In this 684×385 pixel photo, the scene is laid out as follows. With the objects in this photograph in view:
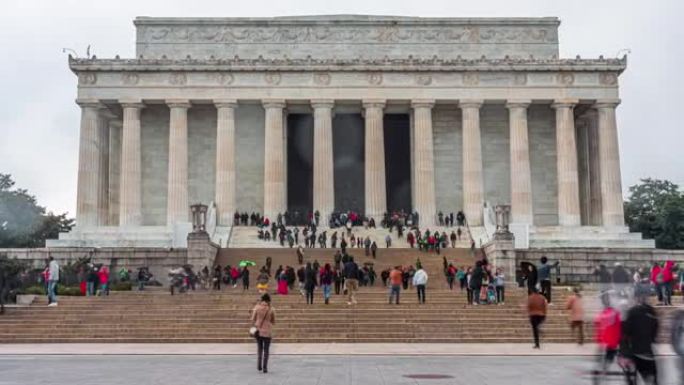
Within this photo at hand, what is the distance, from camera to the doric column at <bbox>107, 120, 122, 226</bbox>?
68875 millimetres

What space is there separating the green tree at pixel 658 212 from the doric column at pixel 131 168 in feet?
148

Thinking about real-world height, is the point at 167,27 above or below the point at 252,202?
above

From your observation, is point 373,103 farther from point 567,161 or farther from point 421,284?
point 421,284

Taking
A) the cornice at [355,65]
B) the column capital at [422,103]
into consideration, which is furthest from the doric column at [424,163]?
the cornice at [355,65]

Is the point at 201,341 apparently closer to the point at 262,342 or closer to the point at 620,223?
the point at 262,342

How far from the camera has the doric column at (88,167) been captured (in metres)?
64.4

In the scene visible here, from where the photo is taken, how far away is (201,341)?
98.8ft

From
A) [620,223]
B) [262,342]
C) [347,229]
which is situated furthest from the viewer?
[620,223]

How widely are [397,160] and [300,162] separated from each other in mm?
7966

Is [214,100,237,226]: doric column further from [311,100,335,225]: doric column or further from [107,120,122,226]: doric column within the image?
[107,120,122,226]: doric column

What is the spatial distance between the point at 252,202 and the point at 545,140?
2388 cm

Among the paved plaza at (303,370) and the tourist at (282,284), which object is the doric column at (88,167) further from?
the paved plaza at (303,370)

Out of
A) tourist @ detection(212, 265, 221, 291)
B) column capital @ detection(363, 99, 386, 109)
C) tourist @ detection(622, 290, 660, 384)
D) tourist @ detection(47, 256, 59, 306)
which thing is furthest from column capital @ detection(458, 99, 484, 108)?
tourist @ detection(622, 290, 660, 384)

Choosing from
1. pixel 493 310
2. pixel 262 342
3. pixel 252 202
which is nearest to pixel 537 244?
pixel 252 202
